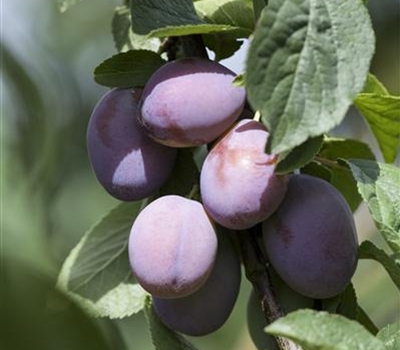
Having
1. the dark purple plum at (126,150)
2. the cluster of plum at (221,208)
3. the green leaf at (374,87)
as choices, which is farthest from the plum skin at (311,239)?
the green leaf at (374,87)

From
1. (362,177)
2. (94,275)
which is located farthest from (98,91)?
(362,177)

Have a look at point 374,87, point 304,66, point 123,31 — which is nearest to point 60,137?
point 123,31

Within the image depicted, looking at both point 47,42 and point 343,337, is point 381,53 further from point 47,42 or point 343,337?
point 343,337

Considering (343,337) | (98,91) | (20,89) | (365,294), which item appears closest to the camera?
(343,337)

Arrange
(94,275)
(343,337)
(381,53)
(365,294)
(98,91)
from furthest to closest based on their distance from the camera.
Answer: (381,53) → (98,91) → (365,294) → (94,275) → (343,337)

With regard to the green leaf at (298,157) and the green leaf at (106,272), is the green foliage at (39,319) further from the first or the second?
the green leaf at (106,272)

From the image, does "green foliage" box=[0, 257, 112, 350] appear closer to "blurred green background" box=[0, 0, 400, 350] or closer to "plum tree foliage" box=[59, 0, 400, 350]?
"plum tree foliage" box=[59, 0, 400, 350]

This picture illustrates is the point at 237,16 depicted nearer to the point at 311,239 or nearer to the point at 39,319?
the point at 311,239
